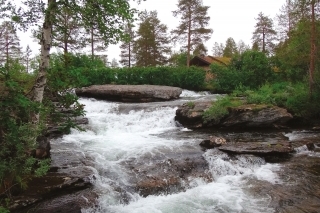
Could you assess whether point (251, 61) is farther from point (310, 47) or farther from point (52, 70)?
point (52, 70)

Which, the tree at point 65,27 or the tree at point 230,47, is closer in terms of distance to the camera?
the tree at point 65,27

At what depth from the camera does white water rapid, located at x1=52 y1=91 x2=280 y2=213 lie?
248 inches

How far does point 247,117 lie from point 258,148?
145 inches

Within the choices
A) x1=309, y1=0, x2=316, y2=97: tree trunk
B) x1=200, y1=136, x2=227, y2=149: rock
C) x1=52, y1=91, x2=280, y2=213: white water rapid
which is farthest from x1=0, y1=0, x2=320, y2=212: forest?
x1=200, y1=136, x2=227, y2=149: rock

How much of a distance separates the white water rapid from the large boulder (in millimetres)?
891

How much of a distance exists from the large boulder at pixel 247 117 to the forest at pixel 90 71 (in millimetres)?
709

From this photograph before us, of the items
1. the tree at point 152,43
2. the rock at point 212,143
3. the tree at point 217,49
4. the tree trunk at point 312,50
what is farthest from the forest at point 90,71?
the tree at point 217,49

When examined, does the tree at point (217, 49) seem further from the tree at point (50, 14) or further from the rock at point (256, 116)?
the tree at point (50, 14)

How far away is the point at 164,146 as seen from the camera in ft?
31.3

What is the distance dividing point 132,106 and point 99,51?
25833mm

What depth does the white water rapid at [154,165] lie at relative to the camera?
630 cm

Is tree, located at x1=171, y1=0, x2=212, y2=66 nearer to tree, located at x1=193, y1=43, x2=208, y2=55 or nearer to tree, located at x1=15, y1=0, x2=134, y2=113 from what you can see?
tree, located at x1=193, y1=43, x2=208, y2=55

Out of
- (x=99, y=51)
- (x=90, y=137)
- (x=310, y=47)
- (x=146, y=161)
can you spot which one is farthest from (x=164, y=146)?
(x=99, y=51)

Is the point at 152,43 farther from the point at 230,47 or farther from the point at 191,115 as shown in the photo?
the point at 191,115
